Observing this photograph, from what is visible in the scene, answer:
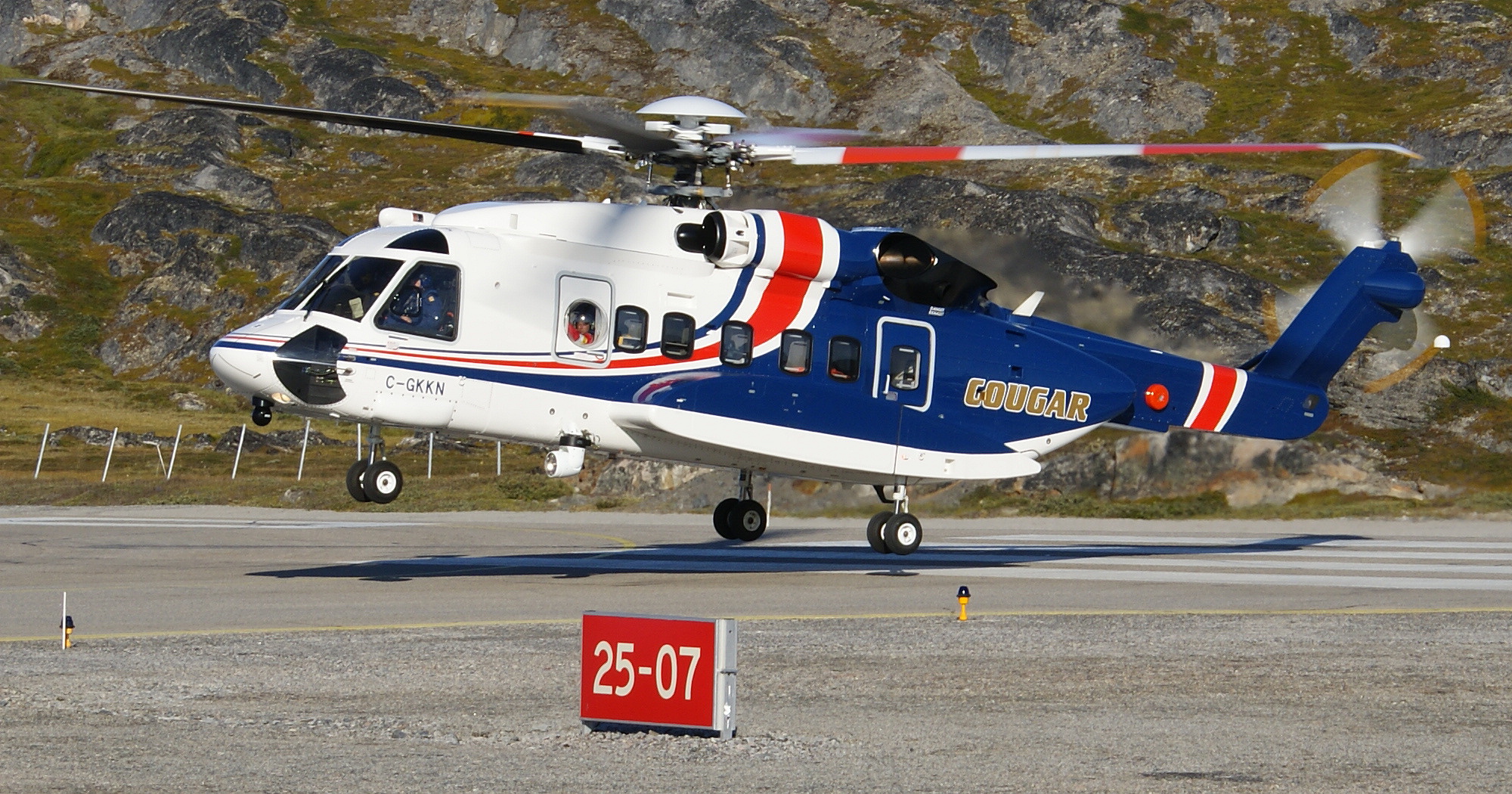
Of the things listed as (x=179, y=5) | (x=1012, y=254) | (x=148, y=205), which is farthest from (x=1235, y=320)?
(x=179, y=5)

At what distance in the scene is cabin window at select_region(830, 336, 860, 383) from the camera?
20.6 meters

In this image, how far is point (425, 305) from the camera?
1827cm

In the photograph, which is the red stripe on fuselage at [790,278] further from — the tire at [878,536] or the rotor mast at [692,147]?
the tire at [878,536]

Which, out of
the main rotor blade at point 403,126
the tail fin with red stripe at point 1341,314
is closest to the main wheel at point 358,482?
the main rotor blade at point 403,126

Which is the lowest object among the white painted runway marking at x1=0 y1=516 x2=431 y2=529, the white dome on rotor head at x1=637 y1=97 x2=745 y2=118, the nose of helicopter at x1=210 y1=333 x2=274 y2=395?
the white painted runway marking at x1=0 y1=516 x2=431 y2=529

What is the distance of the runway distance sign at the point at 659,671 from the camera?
8.75 metres

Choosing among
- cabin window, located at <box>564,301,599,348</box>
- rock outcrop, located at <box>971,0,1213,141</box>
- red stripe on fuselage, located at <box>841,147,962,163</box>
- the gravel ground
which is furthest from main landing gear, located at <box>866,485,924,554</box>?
rock outcrop, located at <box>971,0,1213,141</box>

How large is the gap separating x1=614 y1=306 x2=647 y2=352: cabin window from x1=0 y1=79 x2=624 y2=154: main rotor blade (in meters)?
2.12

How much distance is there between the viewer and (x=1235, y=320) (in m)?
70.4

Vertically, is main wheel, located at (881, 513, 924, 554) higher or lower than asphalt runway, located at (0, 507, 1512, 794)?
higher

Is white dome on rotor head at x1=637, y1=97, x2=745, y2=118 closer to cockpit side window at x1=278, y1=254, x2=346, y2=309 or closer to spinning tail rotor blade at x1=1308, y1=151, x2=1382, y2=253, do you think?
cockpit side window at x1=278, y1=254, x2=346, y2=309

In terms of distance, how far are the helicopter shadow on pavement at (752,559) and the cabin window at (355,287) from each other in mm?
3604

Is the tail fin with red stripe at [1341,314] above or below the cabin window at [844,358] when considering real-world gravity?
above

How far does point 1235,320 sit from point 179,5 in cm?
12093
